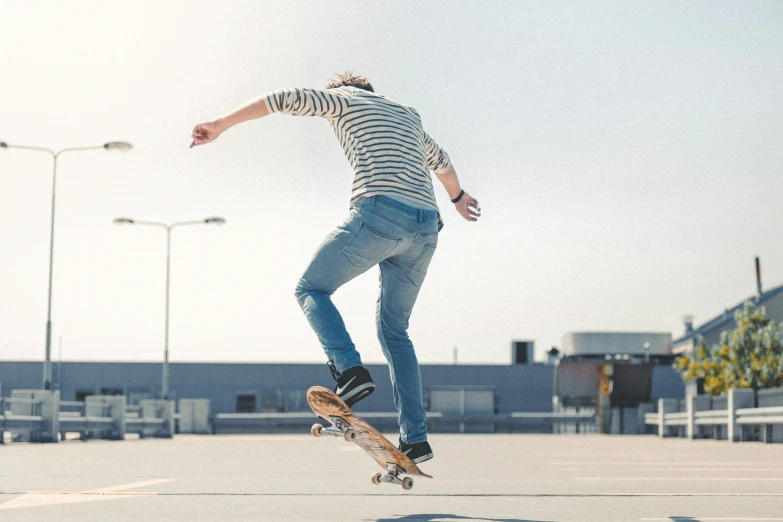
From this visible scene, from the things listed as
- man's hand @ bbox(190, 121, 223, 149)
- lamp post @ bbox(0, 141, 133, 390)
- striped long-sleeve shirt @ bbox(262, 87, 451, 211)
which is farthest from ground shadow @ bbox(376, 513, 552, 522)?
lamp post @ bbox(0, 141, 133, 390)

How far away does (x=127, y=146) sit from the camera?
31.9m

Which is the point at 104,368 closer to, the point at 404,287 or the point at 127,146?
the point at 127,146

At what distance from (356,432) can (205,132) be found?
5.47 feet

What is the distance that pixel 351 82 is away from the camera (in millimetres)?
5883

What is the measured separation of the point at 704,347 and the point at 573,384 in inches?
533

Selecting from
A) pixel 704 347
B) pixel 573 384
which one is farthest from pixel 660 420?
pixel 573 384

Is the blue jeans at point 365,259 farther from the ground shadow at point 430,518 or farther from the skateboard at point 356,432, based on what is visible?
the ground shadow at point 430,518

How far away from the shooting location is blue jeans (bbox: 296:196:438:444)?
525 centimetres

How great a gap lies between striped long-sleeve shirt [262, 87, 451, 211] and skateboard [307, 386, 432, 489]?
1.07m

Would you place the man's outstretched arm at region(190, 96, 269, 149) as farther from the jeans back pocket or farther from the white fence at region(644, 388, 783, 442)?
the white fence at region(644, 388, 783, 442)

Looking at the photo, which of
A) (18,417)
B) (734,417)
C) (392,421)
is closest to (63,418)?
(18,417)

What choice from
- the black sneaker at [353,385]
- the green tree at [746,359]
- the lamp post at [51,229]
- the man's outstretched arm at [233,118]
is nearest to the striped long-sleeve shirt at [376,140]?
the man's outstretched arm at [233,118]

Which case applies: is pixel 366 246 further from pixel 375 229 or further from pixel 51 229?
pixel 51 229

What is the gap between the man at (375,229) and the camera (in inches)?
206
